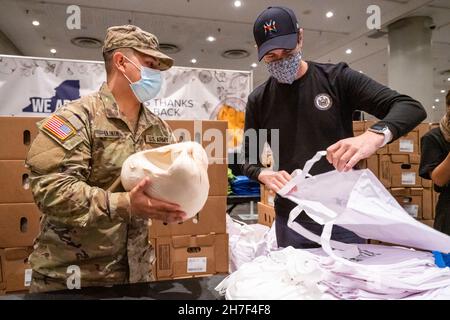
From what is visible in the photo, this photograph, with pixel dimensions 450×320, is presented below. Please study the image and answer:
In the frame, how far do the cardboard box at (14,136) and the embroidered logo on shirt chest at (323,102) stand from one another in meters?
1.66

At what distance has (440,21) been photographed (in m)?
6.83

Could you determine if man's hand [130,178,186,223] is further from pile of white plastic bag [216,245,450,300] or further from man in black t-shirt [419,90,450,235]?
man in black t-shirt [419,90,450,235]

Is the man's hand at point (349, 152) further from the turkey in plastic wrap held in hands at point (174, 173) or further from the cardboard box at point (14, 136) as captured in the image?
the cardboard box at point (14, 136)

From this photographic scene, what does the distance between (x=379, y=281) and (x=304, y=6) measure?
20.3 feet

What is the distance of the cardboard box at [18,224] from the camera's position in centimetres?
210

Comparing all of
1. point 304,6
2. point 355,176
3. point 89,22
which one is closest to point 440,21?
point 304,6

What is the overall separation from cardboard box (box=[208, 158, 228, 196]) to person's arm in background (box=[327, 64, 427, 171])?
1.08 metres

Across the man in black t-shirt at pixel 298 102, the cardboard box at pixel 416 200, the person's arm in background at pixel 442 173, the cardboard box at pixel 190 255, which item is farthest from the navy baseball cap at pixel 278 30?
the cardboard box at pixel 416 200

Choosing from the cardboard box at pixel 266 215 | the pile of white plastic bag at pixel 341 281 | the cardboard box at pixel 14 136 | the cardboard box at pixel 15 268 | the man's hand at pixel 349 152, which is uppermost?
the cardboard box at pixel 14 136

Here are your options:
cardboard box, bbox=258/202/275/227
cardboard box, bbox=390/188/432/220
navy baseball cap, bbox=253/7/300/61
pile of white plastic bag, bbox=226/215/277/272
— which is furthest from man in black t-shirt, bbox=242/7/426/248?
cardboard box, bbox=390/188/432/220

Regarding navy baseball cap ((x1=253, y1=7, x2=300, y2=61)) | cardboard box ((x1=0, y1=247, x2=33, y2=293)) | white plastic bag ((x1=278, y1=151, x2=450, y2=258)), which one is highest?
navy baseball cap ((x1=253, y1=7, x2=300, y2=61))

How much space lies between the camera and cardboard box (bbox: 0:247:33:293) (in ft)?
6.94

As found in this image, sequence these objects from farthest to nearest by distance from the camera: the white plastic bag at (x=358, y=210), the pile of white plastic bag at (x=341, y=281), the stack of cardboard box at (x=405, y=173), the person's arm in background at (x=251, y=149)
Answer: the stack of cardboard box at (x=405, y=173) → the person's arm in background at (x=251, y=149) → the white plastic bag at (x=358, y=210) → the pile of white plastic bag at (x=341, y=281)
